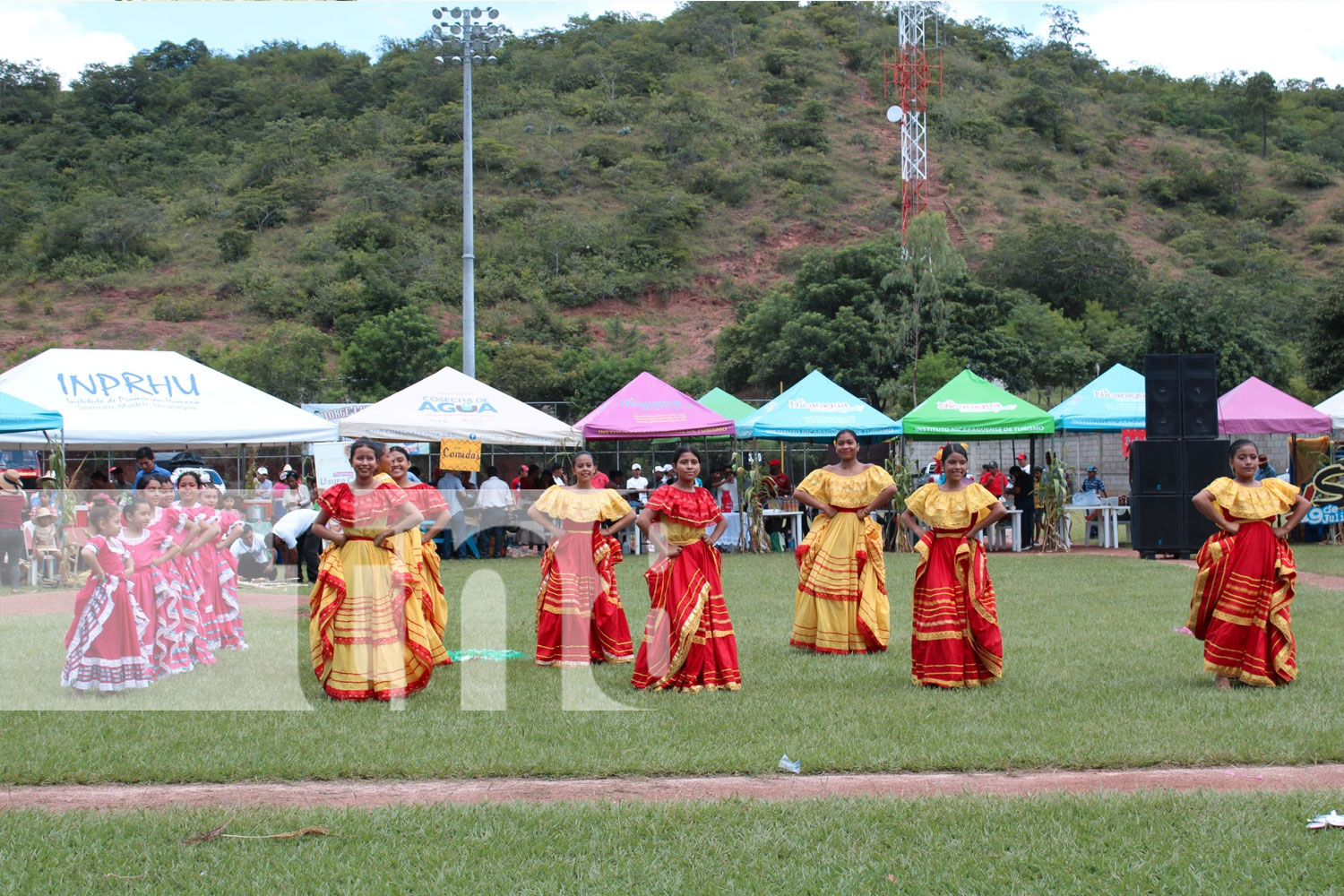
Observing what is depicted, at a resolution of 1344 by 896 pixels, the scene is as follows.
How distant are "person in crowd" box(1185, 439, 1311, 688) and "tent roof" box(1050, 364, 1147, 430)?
14151 millimetres

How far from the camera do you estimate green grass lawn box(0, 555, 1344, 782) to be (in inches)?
258

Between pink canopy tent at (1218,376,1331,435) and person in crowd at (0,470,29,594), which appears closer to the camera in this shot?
person in crowd at (0,470,29,594)

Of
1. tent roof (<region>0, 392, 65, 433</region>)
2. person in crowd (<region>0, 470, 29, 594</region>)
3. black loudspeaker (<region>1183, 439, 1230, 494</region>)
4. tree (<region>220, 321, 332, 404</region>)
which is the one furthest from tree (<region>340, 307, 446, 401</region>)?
black loudspeaker (<region>1183, 439, 1230, 494</region>)

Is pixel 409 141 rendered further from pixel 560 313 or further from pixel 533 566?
pixel 533 566

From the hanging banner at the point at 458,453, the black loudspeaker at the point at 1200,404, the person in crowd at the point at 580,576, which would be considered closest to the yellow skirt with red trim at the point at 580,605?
the person in crowd at the point at 580,576

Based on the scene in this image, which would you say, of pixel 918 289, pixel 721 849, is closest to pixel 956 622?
pixel 721 849

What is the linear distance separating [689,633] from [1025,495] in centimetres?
1491

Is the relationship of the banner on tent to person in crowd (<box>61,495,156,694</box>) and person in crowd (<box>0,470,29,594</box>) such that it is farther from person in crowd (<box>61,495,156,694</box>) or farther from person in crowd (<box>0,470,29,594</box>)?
person in crowd (<box>0,470,29,594</box>)

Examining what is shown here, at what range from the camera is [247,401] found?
57.3 ft

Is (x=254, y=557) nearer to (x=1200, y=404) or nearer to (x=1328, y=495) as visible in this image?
(x=1200, y=404)

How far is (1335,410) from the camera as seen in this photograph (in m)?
22.9

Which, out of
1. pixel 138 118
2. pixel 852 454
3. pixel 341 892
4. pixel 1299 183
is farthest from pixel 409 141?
pixel 341 892

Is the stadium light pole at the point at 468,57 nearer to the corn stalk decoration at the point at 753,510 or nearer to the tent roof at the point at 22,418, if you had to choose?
the corn stalk decoration at the point at 753,510

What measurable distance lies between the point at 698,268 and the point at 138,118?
116 ft
